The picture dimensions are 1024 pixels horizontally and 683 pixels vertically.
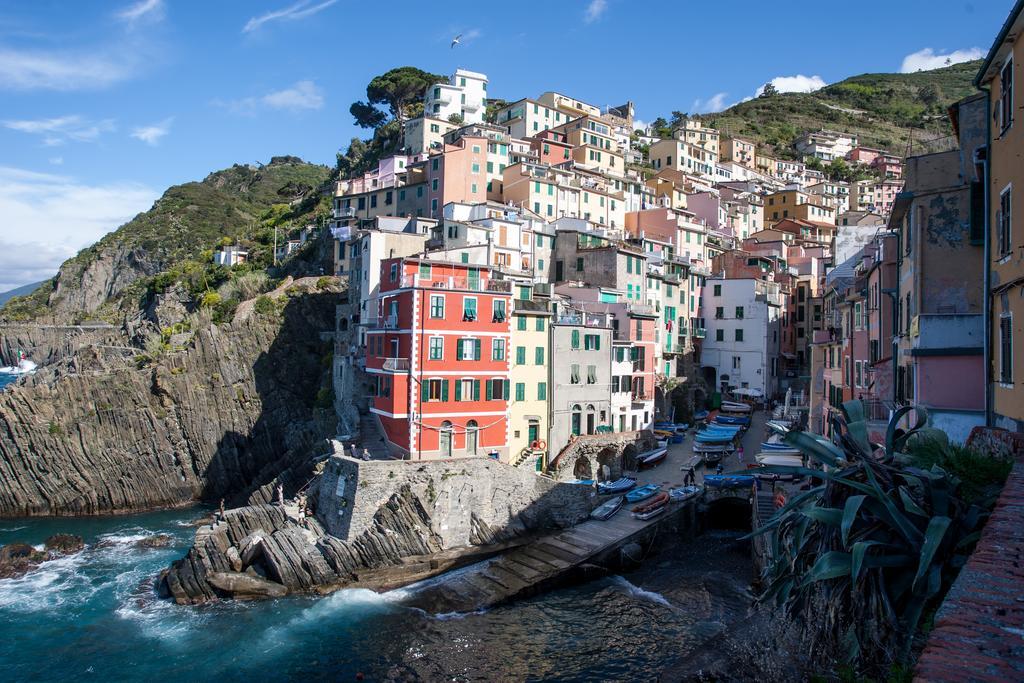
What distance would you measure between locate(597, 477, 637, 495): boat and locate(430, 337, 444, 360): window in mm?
12659

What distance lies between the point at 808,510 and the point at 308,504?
32438 mm

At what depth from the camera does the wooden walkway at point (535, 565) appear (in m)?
31.9

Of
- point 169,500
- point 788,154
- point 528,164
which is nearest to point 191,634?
point 169,500

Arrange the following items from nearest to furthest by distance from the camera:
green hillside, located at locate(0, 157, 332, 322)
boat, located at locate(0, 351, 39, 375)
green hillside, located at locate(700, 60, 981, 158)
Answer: green hillside, located at locate(0, 157, 332, 322) → boat, located at locate(0, 351, 39, 375) → green hillside, located at locate(700, 60, 981, 158)

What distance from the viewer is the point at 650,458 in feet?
154

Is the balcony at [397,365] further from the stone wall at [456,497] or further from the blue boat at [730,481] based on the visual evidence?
the blue boat at [730,481]

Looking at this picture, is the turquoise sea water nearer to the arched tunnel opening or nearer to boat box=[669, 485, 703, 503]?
boat box=[669, 485, 703, 503]

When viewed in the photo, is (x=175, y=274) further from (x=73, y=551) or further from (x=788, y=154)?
(x=788, y=154)

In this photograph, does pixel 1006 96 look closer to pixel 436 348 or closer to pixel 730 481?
pixel 730 481

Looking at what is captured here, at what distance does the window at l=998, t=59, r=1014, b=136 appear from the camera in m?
15.6

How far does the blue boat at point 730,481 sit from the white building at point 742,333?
24.6 meters

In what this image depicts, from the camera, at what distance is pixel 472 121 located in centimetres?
10256

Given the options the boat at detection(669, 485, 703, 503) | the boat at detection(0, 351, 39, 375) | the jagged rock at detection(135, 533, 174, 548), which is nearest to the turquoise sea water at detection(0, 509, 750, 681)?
the boat at detection(669, 485, 703, 503)

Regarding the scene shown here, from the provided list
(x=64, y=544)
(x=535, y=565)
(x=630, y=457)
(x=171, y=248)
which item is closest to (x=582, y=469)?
(x=630, y=457)
